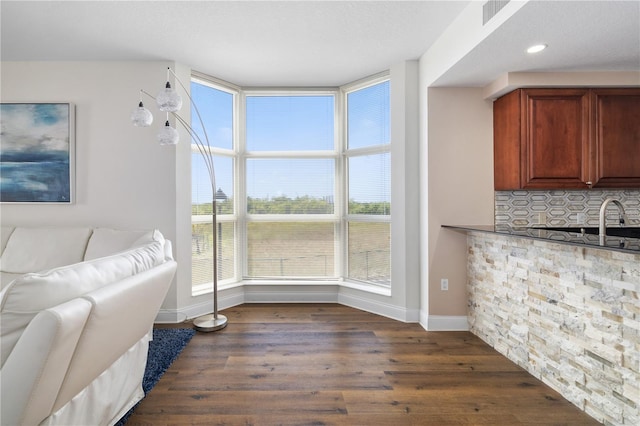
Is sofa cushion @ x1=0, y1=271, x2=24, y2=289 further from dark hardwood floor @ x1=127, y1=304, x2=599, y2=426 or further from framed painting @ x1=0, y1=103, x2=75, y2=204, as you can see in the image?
dark hardwood floor @ x1=127, y1=304, x2=599, y2=426

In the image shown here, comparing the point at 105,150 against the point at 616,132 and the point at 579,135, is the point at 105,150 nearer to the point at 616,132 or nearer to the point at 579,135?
the point at 579,135

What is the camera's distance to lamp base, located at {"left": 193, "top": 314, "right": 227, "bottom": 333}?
2941 millimetres

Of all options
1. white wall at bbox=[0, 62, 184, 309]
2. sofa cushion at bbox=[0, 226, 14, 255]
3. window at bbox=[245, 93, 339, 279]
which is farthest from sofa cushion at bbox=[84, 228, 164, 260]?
window at bbox=[245, 93, 339, 279]

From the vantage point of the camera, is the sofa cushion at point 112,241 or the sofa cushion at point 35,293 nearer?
the sofa cushion at point 35,293

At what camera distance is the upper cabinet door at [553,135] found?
106 inches

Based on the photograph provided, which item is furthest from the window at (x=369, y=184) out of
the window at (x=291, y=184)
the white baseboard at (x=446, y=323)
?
the white baseboard at (x=446, y=323)

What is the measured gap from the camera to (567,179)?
2.75 metres

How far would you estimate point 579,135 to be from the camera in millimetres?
2727

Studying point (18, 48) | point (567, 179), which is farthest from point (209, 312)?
point (567, 179)

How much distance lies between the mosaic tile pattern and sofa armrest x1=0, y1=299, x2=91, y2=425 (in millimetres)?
2554

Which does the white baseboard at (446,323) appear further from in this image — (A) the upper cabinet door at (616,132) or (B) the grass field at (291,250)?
(A) the upper cabinet door at (616,132)

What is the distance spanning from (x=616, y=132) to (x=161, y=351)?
4360mm

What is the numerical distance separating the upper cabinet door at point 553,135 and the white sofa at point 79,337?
Answer: 10.0 ft

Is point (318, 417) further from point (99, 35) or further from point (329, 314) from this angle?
point (99, 35)
